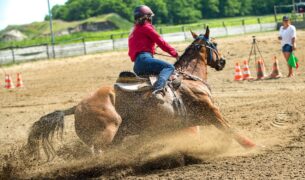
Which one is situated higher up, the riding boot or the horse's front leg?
the riding boot

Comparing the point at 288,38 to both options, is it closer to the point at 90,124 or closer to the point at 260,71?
the point at 260,71

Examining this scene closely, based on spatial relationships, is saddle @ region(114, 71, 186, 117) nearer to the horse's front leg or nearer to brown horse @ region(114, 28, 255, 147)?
brown horse @ region(114, 28, 255, 147)

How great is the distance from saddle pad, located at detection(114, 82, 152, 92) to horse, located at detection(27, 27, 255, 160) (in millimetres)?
55

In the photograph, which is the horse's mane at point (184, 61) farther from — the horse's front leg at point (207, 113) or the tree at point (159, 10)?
the tree at point (159, 10)

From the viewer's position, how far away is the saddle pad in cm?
873

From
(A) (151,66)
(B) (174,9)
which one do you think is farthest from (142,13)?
(B) (174,9)

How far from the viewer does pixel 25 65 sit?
3353 centimetres

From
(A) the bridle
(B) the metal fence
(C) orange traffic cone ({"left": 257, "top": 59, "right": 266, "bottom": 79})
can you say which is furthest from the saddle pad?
(B) the metal fence

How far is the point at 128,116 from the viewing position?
866 cm

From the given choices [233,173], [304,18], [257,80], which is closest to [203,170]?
[233,173]

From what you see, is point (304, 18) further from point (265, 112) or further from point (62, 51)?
point (265, 112)

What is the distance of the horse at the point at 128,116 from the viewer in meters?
8.33

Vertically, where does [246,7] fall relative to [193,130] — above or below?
below

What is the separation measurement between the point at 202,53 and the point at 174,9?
7022 centimetres
